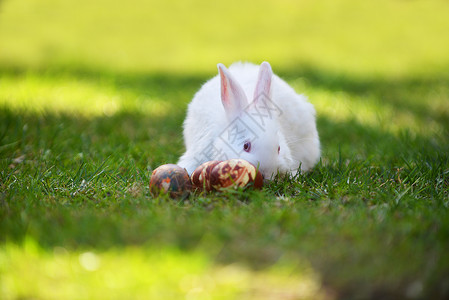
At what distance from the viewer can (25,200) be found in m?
2.69

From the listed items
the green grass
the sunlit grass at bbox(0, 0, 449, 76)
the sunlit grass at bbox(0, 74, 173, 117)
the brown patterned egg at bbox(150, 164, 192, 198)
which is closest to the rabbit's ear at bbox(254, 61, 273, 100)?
the green grass

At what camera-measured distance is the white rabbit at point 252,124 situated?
9.41ft

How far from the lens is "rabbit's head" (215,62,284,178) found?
2822 millimetres

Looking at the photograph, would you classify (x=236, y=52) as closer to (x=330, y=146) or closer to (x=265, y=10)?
(x=265, y=10)

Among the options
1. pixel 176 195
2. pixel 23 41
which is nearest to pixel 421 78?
pixel 176 195

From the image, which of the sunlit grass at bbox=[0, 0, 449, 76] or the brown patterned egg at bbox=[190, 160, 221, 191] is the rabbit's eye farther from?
the sunlit grass at bbox=[0, 0, 449, 76]

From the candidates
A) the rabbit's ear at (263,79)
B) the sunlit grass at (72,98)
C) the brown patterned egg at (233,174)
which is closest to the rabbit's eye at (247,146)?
the brown patterned egg at (233,174)

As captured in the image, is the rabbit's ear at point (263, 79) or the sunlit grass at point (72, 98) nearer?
the rabbit's ear at point (263, 79)

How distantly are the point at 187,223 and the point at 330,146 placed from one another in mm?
2284

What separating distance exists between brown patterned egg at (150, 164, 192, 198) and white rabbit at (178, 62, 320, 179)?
32 centimetres

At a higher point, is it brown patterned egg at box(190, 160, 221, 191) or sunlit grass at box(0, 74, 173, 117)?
brown patterned egg at box(190, 160, 221, 191)

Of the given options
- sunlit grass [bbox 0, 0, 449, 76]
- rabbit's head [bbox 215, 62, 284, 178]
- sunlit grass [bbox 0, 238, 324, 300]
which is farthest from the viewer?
sunlit grass [bbox 0, 0, 449, 76]

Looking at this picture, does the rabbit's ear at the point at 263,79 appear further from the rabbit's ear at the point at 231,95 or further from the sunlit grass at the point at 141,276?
the sunlit grass at the point at 141,276

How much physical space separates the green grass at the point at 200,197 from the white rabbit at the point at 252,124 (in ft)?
0.65
